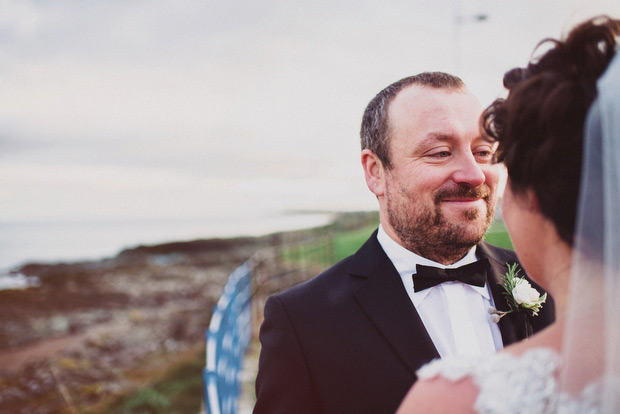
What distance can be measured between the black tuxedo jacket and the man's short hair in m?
0.55

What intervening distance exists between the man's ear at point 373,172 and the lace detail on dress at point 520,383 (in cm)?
130

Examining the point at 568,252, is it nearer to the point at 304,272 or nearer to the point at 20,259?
the point at 304,272

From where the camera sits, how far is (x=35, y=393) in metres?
10.7

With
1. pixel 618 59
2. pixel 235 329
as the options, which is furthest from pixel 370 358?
pixel 235 329

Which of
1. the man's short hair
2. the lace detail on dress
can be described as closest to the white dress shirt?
the man's short hair

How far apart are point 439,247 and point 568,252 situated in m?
0.97

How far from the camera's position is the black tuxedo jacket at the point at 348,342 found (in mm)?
1971

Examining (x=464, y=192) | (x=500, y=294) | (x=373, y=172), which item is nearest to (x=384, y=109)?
(x=373, y=172)

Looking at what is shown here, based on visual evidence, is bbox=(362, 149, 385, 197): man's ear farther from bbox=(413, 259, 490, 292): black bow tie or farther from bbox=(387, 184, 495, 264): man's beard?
bbox=(413, 259, 490, 292): black bow tie

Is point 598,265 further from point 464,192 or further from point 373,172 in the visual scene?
point 373,172

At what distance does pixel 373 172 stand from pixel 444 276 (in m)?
0.68

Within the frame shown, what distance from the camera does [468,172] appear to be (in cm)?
212

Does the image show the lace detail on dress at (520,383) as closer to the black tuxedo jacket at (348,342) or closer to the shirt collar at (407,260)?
the black tuxedo jacket at (348,342)

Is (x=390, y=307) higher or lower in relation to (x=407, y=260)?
lower
